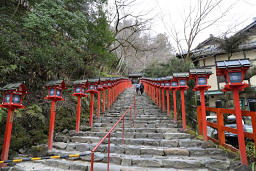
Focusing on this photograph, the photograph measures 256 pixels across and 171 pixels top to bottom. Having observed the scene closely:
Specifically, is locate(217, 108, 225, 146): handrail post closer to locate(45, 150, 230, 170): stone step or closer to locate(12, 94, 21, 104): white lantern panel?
locate(45, 150, 230, 170): stone step

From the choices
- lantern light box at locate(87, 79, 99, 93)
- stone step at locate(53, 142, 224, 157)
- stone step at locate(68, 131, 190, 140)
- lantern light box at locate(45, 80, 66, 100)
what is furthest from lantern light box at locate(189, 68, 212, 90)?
lantern light box at locate(45, 80, 66, 100)

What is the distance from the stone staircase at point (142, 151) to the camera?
3.68 metres

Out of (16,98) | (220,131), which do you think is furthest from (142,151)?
(16,98)

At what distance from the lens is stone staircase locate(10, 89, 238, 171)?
368 cm

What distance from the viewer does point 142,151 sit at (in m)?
4.39

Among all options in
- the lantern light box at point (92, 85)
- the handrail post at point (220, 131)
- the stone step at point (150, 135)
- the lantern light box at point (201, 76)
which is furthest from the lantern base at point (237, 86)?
the lantern light box at point (92, 85)

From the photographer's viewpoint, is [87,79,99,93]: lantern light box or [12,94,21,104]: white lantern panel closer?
[12,94,21,104]: white lantern panel

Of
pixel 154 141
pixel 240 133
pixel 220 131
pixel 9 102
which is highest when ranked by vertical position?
pixel 9 102

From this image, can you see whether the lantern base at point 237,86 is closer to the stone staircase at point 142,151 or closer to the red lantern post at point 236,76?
the red lantern post at point 236,76

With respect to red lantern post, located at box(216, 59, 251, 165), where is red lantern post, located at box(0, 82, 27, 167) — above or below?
below

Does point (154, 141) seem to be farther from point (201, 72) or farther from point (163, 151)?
point (201, 72)

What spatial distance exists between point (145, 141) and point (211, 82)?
44.3 ft

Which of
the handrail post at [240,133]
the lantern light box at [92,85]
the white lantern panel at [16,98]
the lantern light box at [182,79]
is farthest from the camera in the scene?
the lantern light box at [92,85]

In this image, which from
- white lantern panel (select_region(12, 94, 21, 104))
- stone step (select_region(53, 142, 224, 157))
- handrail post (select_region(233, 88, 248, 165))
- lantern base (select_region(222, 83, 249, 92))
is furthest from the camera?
stone step (select_region(53, 142, 224, 157))
